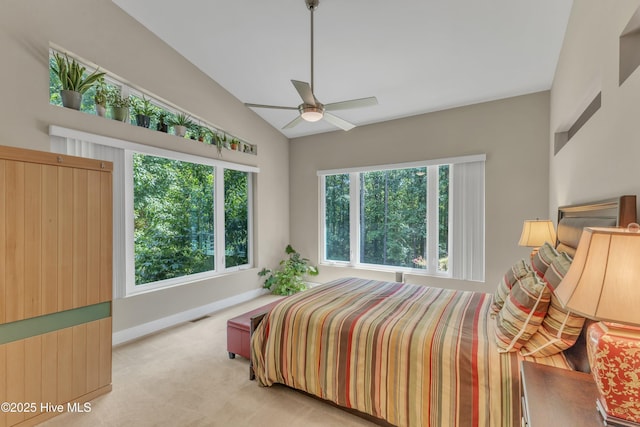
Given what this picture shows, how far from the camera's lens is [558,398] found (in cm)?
108

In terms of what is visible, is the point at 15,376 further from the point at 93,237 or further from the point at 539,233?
the point at 539,233

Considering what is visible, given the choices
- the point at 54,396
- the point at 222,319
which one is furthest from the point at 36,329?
the point at 222,319

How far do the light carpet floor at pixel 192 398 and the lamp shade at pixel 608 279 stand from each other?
168cm

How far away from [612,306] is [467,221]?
327cm

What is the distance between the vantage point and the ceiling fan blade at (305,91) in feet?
7.07

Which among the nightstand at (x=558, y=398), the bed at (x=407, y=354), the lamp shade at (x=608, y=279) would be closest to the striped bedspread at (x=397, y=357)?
the bed at (x=407, y=354)

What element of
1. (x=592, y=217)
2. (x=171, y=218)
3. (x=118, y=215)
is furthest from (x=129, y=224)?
(x=592, y=217)

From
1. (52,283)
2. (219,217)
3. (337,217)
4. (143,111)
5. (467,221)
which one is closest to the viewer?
(52,283)

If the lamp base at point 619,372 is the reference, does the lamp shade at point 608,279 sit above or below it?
above

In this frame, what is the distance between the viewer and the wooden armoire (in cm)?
183

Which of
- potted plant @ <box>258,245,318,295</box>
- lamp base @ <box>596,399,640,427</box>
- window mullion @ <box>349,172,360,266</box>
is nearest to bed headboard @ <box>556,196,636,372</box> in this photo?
lamp base @ <box>596,399,640,427</box>

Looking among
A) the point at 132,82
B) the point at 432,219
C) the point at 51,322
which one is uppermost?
the point at 132,82

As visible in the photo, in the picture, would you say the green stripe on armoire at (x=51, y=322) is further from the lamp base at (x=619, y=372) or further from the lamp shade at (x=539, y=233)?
the lamp shade at (x=539, y=233)

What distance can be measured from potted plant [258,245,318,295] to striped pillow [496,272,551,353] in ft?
11.6
